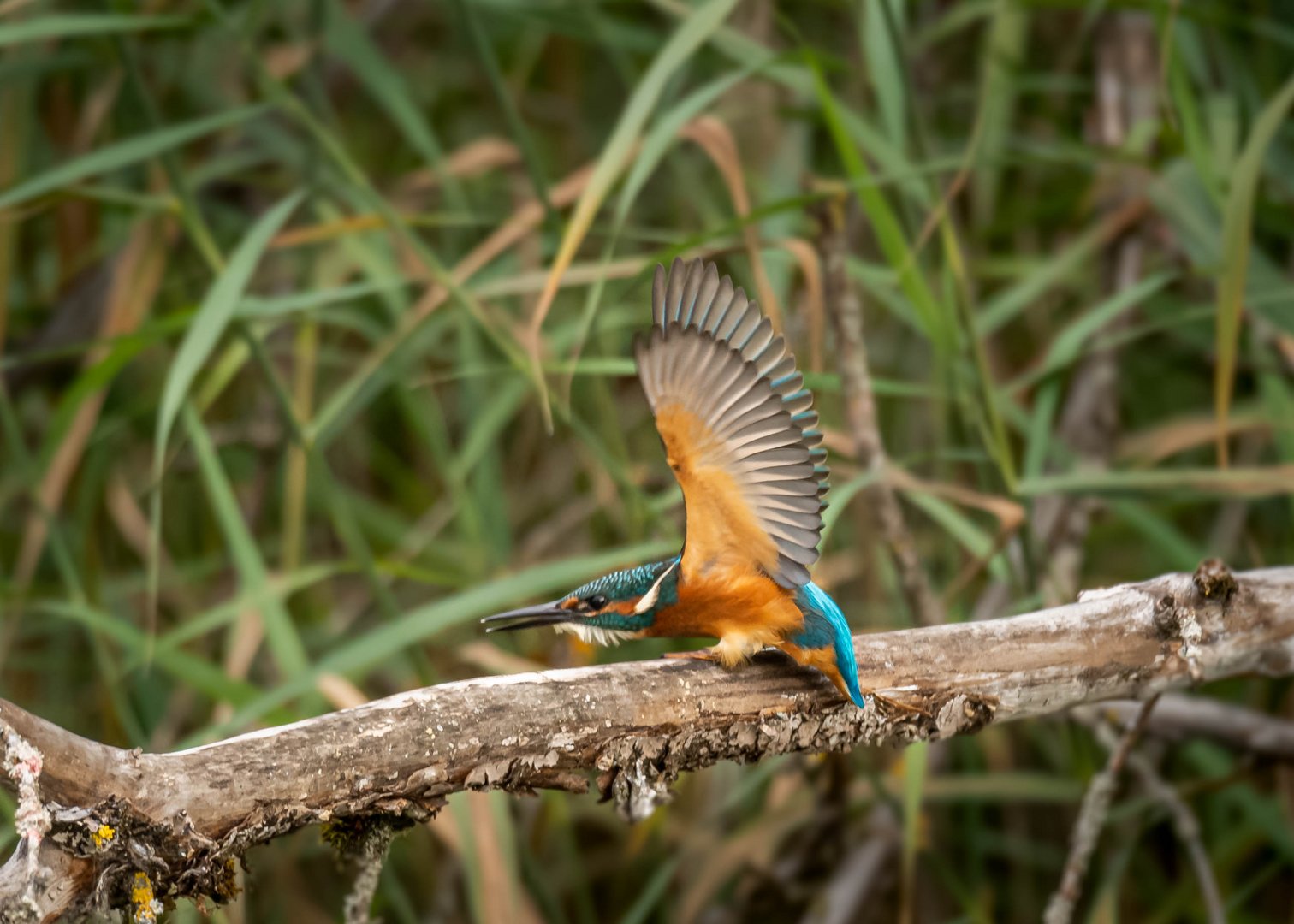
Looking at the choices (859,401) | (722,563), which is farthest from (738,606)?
(859,401)

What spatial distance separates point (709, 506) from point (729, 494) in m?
0.02

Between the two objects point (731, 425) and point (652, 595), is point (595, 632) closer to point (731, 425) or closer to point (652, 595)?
point (652, 595)

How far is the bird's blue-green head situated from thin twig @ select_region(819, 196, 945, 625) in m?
0.45

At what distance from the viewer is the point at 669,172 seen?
2266mm

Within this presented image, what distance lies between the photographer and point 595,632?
0.94 m

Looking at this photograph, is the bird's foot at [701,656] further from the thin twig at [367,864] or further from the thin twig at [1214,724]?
the thin twig at [1214,724]

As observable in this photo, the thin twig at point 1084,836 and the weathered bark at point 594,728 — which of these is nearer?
the weathered bark at point 594,728

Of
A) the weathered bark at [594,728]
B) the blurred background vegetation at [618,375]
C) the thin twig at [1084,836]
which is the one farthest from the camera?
the blurred background vegetation at [618,375]

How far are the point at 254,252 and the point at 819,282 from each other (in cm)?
62

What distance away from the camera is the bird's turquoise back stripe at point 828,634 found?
827mm

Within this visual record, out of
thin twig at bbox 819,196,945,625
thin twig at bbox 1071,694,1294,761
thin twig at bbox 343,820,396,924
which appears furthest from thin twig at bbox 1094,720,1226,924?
thin twig at bbox 343,820,396,924

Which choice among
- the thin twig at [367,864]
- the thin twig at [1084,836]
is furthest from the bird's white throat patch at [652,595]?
the thin twig at [1084,836]

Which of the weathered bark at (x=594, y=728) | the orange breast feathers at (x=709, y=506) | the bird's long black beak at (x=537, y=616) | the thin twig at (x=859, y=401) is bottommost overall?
the weathered bark at (x=594, y=728)

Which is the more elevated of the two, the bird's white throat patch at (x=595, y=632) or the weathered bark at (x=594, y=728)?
the bird's white throat patch at (x=595, y=632)
